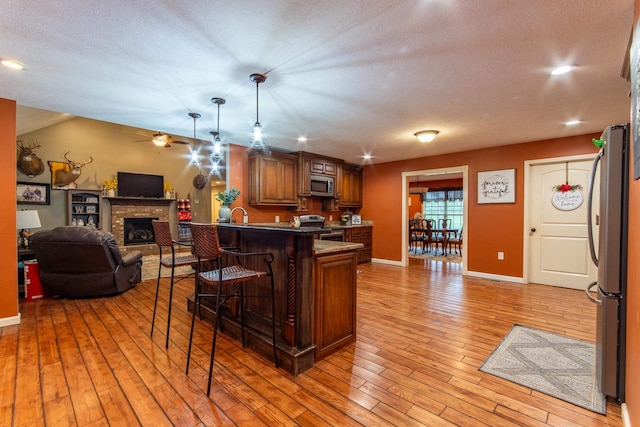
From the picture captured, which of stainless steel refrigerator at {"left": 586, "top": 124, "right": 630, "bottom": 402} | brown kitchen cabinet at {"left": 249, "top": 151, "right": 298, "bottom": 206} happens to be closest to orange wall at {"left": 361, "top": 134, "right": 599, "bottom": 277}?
brown kitchen cabinet at {"left": 249, "top": 151, "right": 298, "bottom": 206}

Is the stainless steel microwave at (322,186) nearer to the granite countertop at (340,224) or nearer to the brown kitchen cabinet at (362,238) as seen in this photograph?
the granite countertop at (340,224)

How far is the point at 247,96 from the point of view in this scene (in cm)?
295

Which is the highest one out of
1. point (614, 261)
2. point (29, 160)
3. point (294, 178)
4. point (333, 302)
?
point (29, 160)

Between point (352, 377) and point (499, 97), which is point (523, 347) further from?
point (499, 97)

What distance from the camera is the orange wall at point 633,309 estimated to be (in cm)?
137

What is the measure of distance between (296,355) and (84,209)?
762 centimetres

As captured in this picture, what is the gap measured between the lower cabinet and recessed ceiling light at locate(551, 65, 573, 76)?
224 centimetres

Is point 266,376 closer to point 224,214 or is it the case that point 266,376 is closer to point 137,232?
point 224,214

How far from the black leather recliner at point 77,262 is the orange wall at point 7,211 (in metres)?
0.67

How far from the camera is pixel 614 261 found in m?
1.76

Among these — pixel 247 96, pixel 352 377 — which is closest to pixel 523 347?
pixel 352 377

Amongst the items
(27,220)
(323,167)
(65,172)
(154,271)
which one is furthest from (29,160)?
(323,167)

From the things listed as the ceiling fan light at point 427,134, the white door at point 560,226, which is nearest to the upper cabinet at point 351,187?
the ceiling fan light at point 427,134

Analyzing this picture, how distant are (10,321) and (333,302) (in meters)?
3.36
